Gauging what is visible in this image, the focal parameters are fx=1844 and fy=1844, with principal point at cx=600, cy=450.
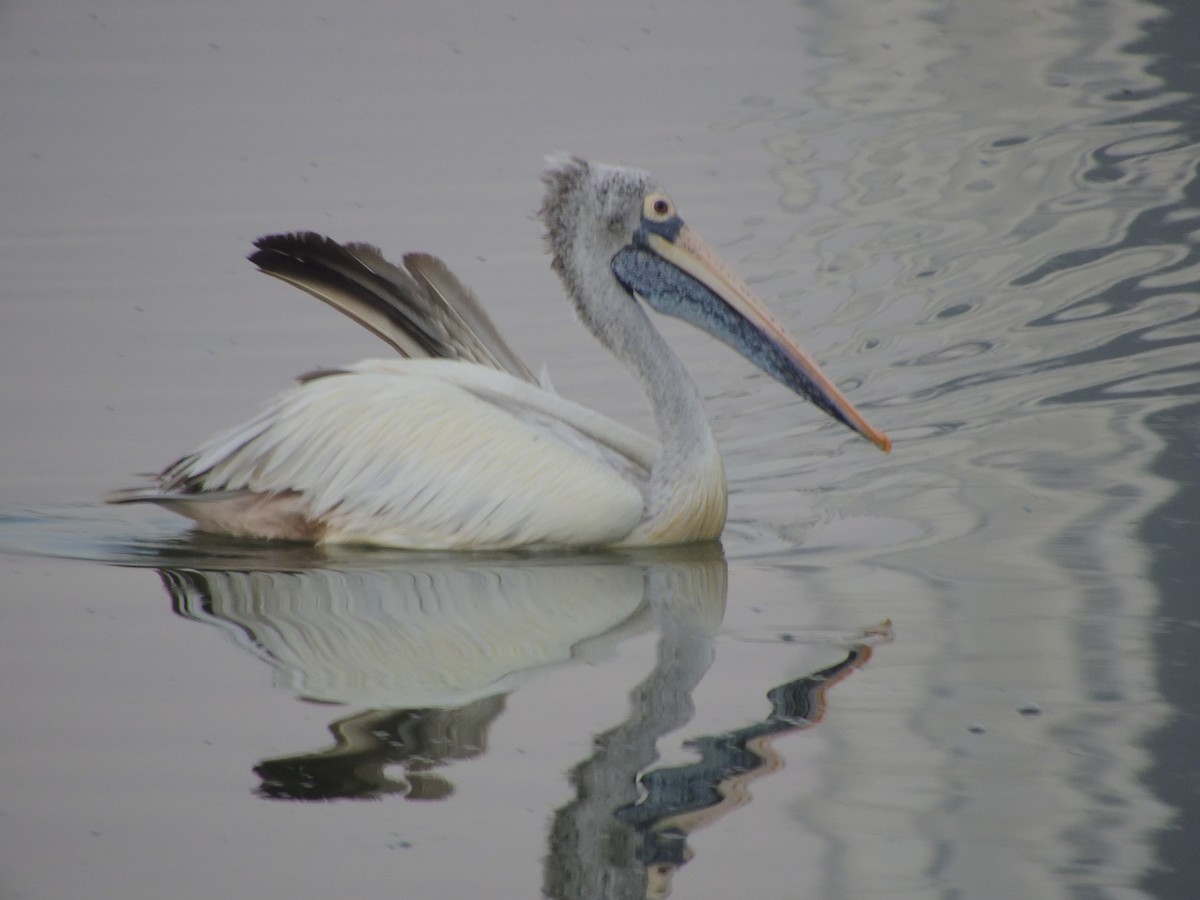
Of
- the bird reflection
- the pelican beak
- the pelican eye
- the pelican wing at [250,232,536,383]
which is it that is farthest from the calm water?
the pelican eye

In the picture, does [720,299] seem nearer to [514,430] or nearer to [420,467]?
[514,430]

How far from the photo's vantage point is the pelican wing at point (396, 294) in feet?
16.9

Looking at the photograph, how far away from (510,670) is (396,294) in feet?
5.76

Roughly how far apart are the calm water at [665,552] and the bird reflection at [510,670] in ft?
0.04

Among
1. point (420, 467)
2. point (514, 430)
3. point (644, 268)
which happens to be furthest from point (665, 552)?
point (644, 268)

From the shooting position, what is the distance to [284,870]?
116 inches

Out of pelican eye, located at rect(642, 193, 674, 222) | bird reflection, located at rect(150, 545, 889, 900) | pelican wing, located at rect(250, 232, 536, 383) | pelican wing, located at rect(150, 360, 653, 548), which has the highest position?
pelican eye, located at rect(642, 193, 674, 222)

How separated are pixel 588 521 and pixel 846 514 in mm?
830

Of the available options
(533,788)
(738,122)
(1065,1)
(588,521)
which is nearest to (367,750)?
(533,788)

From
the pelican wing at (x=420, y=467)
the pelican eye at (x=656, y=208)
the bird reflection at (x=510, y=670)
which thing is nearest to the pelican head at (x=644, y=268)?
the pelican eye at (x=656, y=208)

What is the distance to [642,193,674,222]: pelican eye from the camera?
5.07 metres

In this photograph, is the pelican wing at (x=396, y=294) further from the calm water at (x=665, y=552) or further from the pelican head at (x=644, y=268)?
the calm water at (x=665, y=552)

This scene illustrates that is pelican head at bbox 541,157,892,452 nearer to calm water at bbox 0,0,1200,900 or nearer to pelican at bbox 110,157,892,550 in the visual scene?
pelican at bbox 110,157,892,550

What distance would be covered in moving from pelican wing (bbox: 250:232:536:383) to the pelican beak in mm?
553
